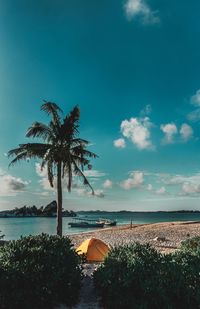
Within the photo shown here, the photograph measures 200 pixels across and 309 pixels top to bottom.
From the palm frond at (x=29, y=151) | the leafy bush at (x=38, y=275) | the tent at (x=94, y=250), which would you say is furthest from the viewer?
the palm frond at (x=29, y=151)

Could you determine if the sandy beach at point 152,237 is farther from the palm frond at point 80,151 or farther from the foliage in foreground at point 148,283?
the foliage in foreground at point 148,283

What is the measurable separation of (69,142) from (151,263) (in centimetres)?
1658

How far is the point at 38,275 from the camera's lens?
317 inches

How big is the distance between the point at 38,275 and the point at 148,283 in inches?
102

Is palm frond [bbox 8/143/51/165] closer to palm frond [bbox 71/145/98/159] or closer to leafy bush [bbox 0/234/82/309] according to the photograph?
palm frond [bbox 71/145/98/159]

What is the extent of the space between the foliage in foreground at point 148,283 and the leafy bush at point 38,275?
894 millimetres

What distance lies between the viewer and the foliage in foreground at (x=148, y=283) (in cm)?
782

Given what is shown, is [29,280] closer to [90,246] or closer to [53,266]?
[53,266]

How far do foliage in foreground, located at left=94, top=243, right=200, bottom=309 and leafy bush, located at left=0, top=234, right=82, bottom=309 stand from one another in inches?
35.2

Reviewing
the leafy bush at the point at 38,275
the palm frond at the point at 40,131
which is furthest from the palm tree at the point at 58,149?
the leafy bush at the point at 38,275

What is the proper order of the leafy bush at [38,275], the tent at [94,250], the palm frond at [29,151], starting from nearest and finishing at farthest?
the leafy bush at [38,275], the tent at [94,250], the palm frond at [29,151]

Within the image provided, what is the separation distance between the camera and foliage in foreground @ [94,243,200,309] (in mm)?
7824

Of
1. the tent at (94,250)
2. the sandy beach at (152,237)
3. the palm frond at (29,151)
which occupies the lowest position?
the sandy beach at (152,237)

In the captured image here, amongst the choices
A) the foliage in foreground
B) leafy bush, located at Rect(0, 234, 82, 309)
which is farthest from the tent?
the foliage in foreground
